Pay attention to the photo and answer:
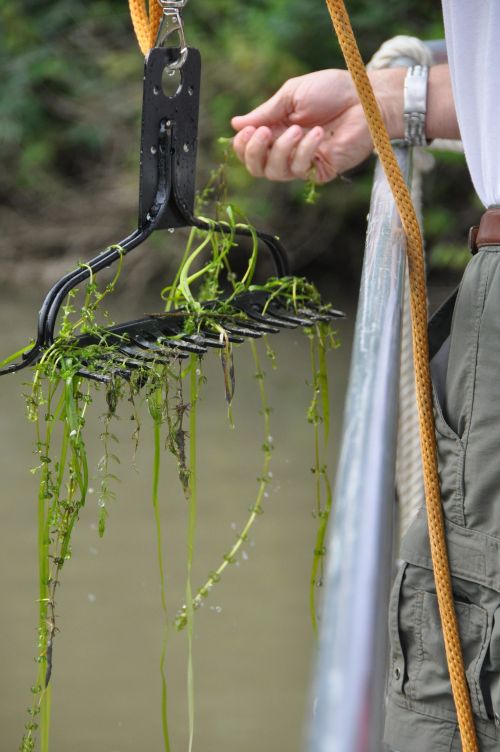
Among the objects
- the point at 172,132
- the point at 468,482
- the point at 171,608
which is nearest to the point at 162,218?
the point at 172,132

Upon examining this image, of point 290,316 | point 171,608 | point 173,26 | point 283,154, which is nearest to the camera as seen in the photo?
point 173,26

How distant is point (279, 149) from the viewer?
103 centimetres

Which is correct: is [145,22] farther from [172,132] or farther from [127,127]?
[127,127]

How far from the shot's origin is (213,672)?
198 cm

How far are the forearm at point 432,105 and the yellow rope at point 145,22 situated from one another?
0.82 feet

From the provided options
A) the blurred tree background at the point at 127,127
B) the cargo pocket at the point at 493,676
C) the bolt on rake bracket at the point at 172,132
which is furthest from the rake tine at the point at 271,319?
the blurred tree background at the point at 127,127

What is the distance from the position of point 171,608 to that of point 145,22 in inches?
61.1

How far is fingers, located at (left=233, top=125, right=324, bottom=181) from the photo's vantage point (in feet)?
3.33

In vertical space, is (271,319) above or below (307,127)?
below

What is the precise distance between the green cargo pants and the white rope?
30 cm

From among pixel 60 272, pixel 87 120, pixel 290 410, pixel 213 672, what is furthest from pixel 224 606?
pixel 87 120

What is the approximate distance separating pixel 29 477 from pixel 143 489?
1.23 ft

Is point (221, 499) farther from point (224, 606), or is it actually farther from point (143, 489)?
point (224, 606)

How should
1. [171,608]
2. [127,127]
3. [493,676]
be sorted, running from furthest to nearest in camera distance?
[127,127]
[171,608]
[493,676]
